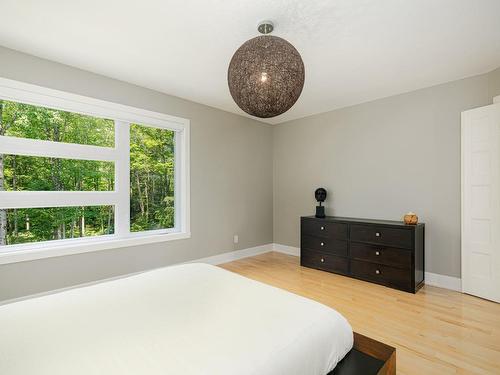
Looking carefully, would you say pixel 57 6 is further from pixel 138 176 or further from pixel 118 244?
pixel 118 244

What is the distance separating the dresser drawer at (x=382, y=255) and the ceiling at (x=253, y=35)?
6.64 ft

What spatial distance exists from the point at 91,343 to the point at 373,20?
2.64 metres

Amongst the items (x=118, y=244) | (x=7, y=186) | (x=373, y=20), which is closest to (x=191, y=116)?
(x=118, y=244)

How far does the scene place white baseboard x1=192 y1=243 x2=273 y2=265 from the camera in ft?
13.3

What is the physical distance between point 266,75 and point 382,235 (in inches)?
102

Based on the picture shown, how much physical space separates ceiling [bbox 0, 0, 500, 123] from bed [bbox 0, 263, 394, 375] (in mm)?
1939

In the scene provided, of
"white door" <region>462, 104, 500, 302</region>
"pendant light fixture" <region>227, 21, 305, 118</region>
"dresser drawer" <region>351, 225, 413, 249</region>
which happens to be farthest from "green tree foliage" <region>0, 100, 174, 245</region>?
"white door" <region>462, 104, 500, 302</region>

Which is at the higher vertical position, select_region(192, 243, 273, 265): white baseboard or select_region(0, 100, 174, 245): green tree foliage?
select_region(0, 100, 174, 245): green tree foliage

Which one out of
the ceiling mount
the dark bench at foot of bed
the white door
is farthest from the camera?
the white door

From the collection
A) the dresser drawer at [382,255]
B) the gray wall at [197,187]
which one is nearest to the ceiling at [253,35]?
the gray wall at [197,187]

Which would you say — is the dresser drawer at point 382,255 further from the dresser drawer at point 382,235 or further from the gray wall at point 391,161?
the gray wall at point 391,161

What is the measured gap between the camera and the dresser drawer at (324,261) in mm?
3597

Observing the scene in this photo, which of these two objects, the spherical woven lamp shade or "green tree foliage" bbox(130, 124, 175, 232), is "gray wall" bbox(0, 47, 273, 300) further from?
the spherical woven lamp shade

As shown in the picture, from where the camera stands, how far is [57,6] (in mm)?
1893
